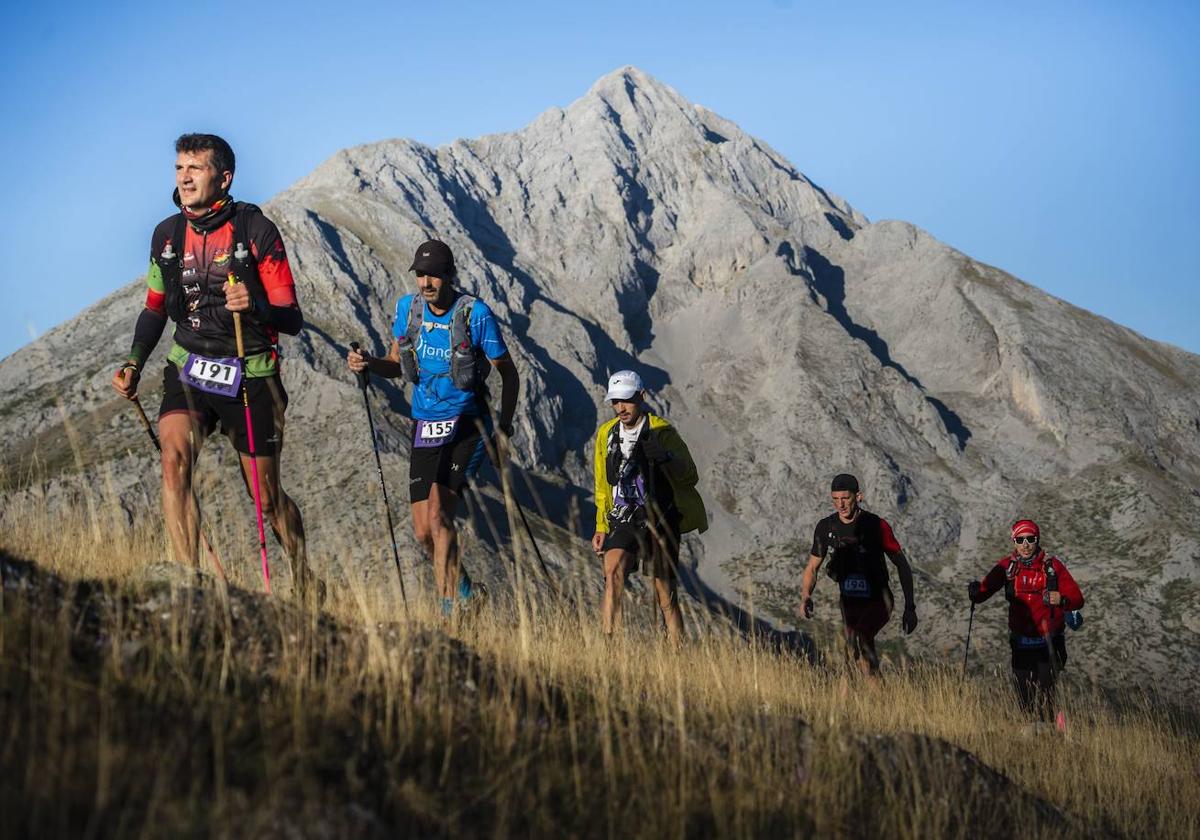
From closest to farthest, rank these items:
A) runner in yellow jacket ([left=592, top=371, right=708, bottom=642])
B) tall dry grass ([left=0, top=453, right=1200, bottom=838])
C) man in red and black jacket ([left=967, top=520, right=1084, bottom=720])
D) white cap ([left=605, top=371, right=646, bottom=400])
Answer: tall dry grass ([left=0, top=453, right=1200, bottom=838]) → runner in yellow jacket ([left=592, top=371, right=708, bottom=642]) → white cap ([left=605, top=371, right=646, bottom=400]) → man in red and black jacket ([left=967, top=520, right=1084, bottom=720])

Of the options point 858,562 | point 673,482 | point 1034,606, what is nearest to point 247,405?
point 673,482

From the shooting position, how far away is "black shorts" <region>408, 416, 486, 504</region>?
8.38m

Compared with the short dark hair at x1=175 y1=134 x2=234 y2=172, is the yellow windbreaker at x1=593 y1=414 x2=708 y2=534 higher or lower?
lower

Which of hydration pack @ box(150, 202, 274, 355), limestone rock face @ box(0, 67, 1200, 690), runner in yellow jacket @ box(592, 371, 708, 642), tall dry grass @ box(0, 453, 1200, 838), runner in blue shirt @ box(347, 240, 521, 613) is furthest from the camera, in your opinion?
limestone rock face @ box(0, 67, 1200, 690)

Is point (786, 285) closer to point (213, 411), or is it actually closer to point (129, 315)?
point (129, 315)

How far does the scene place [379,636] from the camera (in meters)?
5.04

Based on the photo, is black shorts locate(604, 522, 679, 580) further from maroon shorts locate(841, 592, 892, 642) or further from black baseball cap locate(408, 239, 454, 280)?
black baseball cap locate(408, 239, 454, 280)

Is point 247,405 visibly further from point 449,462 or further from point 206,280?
point 449,462

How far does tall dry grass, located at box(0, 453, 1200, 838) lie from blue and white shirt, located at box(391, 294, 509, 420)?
2.11 metres

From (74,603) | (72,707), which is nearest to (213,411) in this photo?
(74,603)

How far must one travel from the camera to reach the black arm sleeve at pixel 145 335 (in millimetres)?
7266

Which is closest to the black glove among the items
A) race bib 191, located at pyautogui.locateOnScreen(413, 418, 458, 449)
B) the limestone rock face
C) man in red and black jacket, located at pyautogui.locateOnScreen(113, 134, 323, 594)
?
race bib 191, located at pyautogui.locateOnScreen(413, 418, 458, 449)

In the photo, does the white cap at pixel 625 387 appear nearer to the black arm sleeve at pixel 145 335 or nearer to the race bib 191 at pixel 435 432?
the race bib 191 at pixel 435 432

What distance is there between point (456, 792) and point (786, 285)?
144 meters
